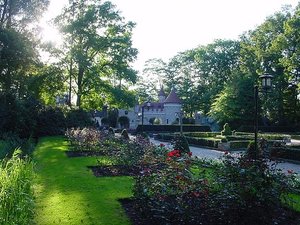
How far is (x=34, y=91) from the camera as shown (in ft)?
109

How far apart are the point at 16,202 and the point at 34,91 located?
28504 millimetres

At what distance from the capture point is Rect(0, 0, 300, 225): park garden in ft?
21.2

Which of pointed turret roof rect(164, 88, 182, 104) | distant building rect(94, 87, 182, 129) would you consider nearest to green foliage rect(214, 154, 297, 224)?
distant building rect(94, 87, 182, 129)

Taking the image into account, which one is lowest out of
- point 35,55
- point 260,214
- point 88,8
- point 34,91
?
point 260,214

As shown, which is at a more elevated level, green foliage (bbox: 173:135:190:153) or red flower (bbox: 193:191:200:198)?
green foliage (bbox: 173:135:190:153)

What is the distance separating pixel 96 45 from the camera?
34.1 m

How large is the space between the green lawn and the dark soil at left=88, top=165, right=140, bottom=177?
12.8 inches

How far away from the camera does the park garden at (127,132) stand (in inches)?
254

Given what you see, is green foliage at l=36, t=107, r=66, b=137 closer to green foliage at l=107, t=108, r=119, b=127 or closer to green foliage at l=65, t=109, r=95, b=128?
green foliage at l=65, t=109, r=95, b=128

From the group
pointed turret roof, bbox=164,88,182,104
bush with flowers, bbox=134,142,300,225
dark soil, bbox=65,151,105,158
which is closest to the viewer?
bush with flowers, bbox=134,142,300,225

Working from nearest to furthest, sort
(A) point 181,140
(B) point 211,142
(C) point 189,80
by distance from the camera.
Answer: (A) point 181,140 → (B) point 211,142 → (C) point 189,80

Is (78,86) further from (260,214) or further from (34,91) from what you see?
(260,214)

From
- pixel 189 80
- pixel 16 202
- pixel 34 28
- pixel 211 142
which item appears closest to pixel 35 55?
pixel 34 28

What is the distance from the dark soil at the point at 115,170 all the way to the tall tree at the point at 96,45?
22.0 meters
